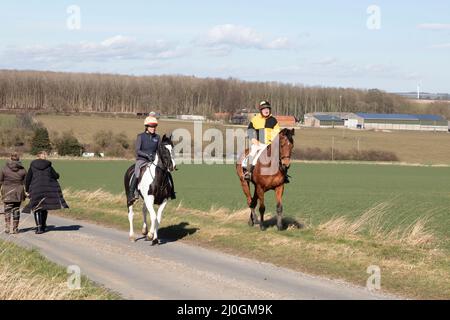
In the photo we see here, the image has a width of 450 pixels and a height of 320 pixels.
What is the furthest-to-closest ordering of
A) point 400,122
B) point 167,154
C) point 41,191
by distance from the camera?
point 400,122 → point 41,191 → point 167,154

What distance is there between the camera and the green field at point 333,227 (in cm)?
1235

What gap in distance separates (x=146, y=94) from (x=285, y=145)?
161405mm

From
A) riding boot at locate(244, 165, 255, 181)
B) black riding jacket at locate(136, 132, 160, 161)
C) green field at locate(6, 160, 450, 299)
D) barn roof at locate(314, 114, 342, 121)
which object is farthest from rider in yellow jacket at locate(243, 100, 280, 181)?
barn roof at locate(314, 114, 342, 121)

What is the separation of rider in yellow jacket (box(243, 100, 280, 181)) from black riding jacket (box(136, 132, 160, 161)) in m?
2.79

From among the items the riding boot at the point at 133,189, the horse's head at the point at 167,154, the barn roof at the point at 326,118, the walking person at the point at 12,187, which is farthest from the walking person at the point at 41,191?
the barn roof at the point at 326,118

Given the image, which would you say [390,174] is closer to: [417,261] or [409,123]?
[417,261]

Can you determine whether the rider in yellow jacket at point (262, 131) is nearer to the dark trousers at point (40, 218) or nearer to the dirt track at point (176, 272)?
the dirt track at point (176, 272)

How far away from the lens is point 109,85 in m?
175

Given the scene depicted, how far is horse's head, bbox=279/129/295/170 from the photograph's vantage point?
1680cm

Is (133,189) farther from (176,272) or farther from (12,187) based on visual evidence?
(176,272)

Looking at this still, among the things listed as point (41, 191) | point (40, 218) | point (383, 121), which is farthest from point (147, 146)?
point (383, 121)

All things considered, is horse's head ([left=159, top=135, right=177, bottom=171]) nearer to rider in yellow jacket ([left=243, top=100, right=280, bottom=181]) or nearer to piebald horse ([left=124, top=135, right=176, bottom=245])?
piebald horse ([left=124, top=135, right=176, bottom=245])

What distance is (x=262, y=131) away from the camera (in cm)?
1742
